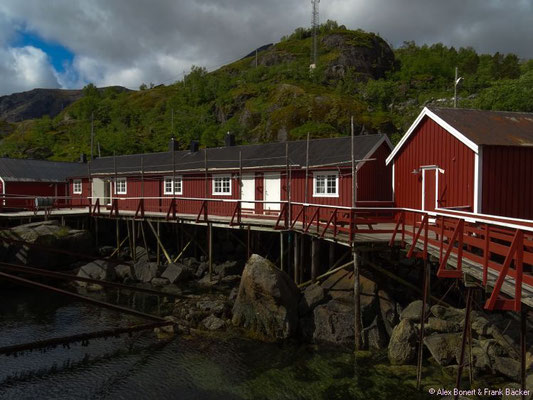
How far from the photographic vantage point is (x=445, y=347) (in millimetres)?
10695

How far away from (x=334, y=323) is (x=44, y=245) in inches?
647

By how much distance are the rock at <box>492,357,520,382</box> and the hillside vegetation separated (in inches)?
1305

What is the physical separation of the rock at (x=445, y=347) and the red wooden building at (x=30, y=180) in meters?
30.8

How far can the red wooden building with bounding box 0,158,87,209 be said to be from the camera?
3222cm

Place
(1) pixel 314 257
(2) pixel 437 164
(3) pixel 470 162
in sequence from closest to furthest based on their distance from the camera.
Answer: (3) pixel 470 162 → (2) pixel 437 164 → (1) pixel 314 257

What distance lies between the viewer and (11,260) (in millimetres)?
20453

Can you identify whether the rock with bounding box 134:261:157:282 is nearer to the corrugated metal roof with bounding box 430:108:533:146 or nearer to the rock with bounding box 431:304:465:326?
the rock with bounding box 431:304:465:326

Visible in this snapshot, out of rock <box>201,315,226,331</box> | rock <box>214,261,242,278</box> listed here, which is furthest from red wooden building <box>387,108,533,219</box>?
rock <box>201,315,226,331</box>

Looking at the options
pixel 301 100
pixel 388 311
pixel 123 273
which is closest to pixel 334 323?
pixel 388 311

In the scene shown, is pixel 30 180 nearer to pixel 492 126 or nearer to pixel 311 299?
pixel 311 299

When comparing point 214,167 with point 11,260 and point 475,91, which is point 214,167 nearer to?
point 11,260

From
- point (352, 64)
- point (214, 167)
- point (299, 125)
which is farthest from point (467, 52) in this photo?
point (214, 167)

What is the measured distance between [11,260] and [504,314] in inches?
860

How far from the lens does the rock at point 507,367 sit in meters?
9.47
